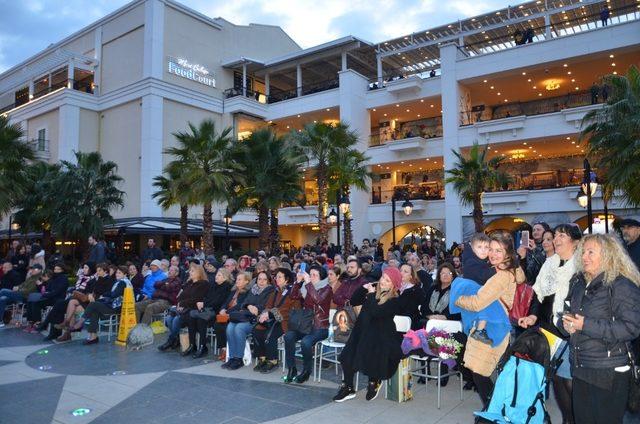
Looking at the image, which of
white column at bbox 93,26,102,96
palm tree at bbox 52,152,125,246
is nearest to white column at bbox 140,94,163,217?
white column at bbox 93,26,102,96

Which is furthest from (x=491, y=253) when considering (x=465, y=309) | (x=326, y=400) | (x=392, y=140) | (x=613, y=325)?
(x=392, y=140)

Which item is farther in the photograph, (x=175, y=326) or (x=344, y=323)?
(x=175, y=326)

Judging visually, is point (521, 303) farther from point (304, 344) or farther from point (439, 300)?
point (304, 344)

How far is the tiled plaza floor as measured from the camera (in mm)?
5141

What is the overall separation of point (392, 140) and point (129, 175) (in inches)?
670

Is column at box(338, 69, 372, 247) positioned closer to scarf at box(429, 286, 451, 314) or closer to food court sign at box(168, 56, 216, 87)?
food court sign at box(168, 56, 216, 87)

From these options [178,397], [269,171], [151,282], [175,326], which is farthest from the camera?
[269,171]

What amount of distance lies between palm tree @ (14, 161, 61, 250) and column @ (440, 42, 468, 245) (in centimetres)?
1984

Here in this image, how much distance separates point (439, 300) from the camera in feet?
22.1

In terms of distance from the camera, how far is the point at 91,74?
33906mm

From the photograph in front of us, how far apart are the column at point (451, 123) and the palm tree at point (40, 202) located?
19.8 metres

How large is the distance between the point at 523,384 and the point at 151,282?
8.68 meters

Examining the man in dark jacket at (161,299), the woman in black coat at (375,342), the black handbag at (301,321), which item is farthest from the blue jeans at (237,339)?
the man in dark jacket at (161,299)

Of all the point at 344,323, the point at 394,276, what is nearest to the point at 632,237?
the point at 394,276
